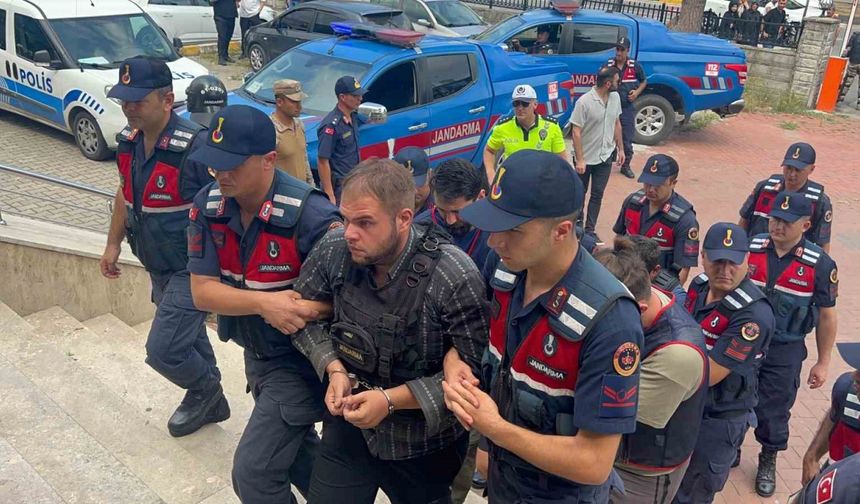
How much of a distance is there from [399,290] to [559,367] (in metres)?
0.67

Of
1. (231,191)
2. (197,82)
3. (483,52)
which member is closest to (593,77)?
(483,52)

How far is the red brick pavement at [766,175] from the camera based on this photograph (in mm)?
4902

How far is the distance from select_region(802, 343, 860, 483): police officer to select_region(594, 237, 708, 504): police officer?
2.74ft

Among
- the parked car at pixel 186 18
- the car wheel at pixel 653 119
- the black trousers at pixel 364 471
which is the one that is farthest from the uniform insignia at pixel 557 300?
the parked car at pixel 186 18

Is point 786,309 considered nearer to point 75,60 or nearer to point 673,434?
point 673,434

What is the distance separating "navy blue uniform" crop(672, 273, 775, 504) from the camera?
3574mm

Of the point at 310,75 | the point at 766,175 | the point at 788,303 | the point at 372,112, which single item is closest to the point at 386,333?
the point at 788,303

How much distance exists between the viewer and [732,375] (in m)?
3.59

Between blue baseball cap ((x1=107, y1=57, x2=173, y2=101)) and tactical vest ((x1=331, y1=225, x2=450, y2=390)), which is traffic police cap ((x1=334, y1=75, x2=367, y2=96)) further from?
tactical vest ((x1=331, y1=225, x2=450, y2=390))

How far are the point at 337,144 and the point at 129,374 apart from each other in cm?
256

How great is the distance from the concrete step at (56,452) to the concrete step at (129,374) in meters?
0.46

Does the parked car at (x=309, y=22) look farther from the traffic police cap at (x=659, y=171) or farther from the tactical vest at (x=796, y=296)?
the tactical vest at (x=796, y=296)

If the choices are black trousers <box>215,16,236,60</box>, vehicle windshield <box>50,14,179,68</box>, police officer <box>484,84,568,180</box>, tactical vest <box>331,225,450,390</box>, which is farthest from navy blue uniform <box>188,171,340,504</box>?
black trousers <box>215,16,236,60</box>

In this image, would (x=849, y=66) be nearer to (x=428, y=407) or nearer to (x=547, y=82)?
(x=547, y=82)
